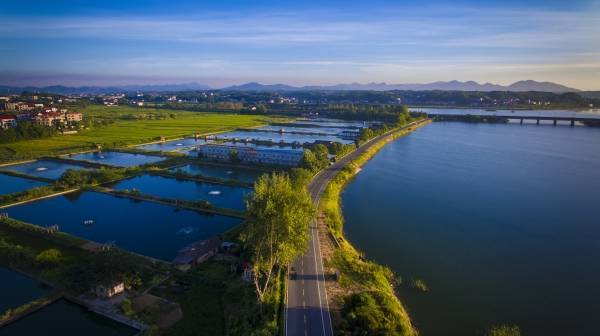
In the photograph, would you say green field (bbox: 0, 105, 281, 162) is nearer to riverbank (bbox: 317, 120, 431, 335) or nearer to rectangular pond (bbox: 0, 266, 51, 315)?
rectangular pond (bbox: 0, 266, 51, 315)

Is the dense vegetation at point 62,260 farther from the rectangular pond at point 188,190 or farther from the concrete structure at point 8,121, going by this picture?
the concrete structure at point 8,121

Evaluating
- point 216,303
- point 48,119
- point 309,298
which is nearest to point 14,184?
point 216,303

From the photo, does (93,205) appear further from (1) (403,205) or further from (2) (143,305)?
(1) (403,205)

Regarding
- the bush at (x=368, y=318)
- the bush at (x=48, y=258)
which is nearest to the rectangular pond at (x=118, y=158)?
the bush at (x=48, y=258)

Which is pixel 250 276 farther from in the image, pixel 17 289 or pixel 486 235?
pixel 486 235

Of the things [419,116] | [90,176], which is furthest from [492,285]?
[419,116]

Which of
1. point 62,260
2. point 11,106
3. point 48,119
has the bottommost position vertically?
point 62,260
